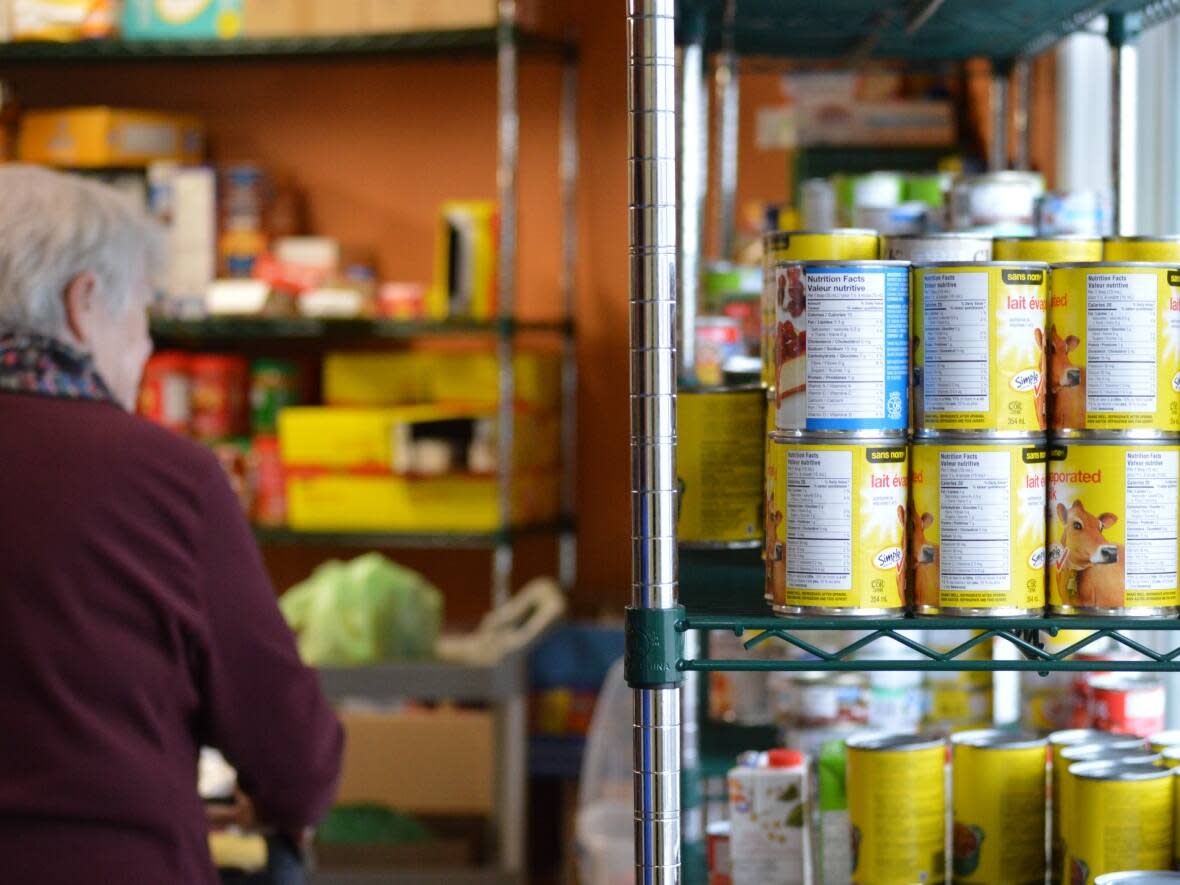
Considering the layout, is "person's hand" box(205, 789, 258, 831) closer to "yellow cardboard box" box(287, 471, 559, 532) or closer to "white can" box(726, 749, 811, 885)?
"white can" box(726, 749, 811, 885)

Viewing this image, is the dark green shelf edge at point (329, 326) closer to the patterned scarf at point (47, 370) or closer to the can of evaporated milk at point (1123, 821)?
the patterned scarf at point (47, 370)

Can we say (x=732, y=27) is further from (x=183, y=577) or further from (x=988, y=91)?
(x=988, y=91)

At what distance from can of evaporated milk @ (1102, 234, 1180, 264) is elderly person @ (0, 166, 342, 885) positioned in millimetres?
993

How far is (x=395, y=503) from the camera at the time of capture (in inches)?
166

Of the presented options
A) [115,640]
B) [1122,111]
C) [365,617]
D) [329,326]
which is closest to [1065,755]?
[1122,111]

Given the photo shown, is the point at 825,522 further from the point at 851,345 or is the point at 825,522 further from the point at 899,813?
the point at 899,813

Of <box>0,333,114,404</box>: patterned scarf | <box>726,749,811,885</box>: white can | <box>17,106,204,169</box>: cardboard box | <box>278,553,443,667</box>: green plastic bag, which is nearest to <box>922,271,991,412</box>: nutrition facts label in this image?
<box>726,749,811,885</box>: white can

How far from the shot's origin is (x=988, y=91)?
3.73 meters

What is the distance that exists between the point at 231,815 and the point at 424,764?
1.68 metres

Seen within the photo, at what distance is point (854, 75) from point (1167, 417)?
8.11 ft

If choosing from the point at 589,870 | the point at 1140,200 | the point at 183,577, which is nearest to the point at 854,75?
the point at 1140,200

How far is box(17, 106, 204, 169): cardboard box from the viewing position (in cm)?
458

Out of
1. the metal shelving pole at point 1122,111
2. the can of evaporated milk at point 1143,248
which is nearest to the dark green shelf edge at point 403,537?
the metal shelving pole at point 1122,111

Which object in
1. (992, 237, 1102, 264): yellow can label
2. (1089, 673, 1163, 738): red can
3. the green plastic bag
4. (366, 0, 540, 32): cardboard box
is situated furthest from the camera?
(366, 0, 540, 32): cardboard box
